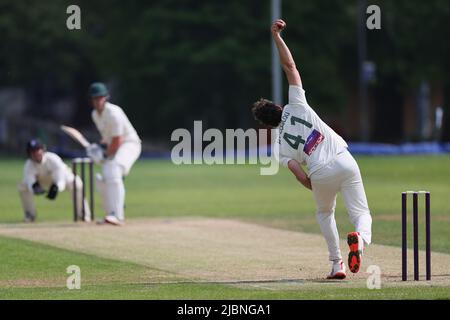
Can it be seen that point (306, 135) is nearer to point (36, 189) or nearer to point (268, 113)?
point (268, 113)

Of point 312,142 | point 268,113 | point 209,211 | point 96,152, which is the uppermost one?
point 268,113

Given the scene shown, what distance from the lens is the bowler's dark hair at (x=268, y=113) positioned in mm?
11266

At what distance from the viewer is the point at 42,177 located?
19.6 m

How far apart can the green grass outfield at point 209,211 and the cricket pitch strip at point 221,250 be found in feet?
1.43

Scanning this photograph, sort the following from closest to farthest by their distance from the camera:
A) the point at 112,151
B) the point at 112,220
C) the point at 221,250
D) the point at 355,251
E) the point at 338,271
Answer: the point at 355,251 < the point at 338,271 < the point at 221,250 < the point at 112,220 < the point at 112,151

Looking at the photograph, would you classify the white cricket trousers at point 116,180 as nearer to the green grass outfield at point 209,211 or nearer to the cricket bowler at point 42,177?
the cricket bowler at point 42,177

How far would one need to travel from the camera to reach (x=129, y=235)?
54.1 ft

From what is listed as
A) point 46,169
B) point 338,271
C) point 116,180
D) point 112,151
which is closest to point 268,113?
point 338,271

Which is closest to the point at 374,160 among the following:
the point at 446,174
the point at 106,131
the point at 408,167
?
the point at 408,167

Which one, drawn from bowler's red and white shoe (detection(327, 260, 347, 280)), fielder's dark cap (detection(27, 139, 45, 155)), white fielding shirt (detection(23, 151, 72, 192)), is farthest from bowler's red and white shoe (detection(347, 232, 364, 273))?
fielder's dark cap (detection(27, 139, 45, 155))

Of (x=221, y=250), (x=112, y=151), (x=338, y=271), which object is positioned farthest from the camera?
(x=112, y=151)

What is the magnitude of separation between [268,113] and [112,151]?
24.3 ft

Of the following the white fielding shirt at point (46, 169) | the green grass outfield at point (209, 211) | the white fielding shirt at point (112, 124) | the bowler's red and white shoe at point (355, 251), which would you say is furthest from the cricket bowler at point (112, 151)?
the bowler's red and white shoe at point (355, 251)
